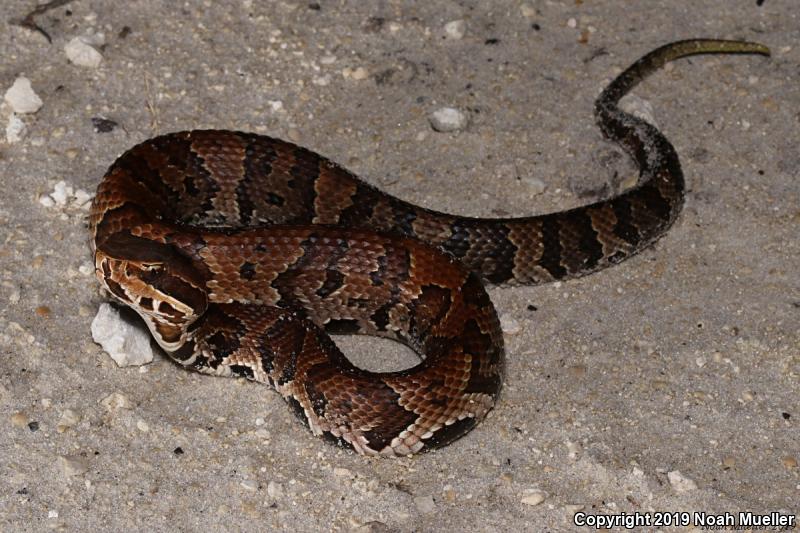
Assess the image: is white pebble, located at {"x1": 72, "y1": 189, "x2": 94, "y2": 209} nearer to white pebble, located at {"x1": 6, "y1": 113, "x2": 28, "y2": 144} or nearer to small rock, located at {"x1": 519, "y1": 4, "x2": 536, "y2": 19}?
white pebble, located at {"x1": 6, "y1": 113, "x2": 28, "y2": 144}

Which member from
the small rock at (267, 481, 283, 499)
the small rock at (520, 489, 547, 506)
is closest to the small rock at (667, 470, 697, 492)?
the small rock at (520, 489, 547, 506)

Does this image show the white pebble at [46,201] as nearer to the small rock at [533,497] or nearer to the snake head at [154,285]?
the snake head at [154,285]

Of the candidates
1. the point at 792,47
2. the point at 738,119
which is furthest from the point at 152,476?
the point at 792,47

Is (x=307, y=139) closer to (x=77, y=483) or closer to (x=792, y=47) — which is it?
(x=77, y=483)

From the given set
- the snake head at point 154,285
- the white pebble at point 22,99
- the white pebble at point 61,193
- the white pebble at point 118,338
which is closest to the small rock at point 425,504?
the snake head at point 154,285

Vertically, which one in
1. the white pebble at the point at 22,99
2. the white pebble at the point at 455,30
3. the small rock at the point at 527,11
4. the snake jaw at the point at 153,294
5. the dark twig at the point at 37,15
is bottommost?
the white pebble at the point at 22,99

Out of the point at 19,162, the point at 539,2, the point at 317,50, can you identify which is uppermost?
the point at 539,2
